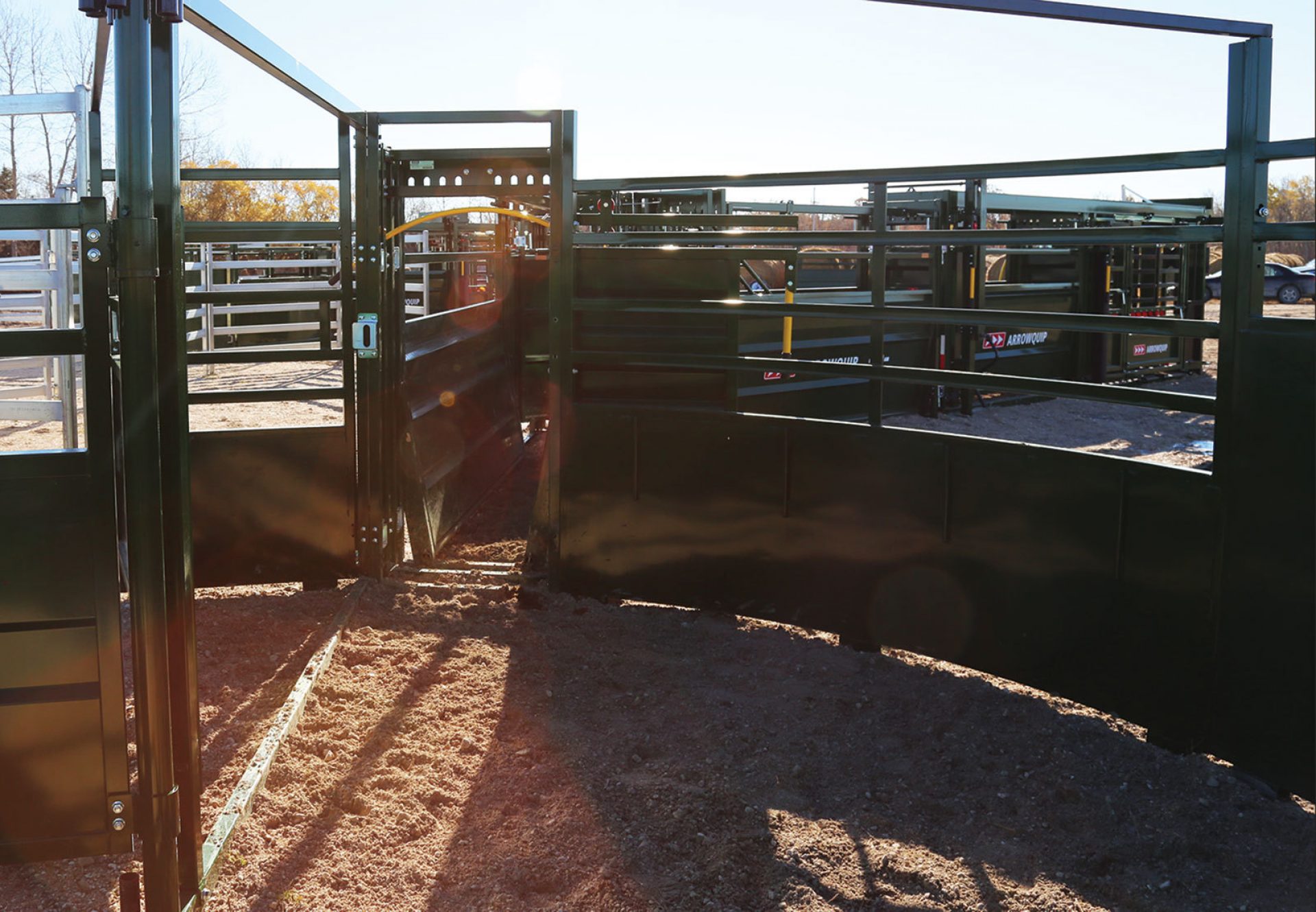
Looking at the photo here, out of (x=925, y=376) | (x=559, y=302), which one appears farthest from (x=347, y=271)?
(x=925, y=376)

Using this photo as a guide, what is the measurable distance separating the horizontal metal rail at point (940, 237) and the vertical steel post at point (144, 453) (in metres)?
2.62

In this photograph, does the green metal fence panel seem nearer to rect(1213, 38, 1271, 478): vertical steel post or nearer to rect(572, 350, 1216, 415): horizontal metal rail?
rect(572, 350, 1216, 415): horizontal metal rail

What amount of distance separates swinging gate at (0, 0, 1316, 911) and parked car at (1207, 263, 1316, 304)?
35.1m

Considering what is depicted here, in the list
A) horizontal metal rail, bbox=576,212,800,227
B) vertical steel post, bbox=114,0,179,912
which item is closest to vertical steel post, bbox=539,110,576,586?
horizontal metal rail, bbox=576,212,800,227

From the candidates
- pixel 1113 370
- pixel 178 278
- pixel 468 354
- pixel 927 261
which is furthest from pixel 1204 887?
pixel 1113 370

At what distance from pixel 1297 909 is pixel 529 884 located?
7.13 ft

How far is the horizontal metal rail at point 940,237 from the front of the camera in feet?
14.0

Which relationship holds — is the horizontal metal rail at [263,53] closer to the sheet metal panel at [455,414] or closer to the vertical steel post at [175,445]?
the vertical steel post at [175,445]

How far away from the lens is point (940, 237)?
5.04 metres

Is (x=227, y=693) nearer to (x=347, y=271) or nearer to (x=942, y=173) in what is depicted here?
(x=347, y=271)

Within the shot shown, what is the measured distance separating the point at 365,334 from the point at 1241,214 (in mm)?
4339

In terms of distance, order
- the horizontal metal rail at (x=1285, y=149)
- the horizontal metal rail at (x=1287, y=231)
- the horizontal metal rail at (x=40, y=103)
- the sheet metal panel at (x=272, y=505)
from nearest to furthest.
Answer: the horizontal metal rail at (x=1287, y=231)
the horizontal metal rail at (x=1285, y=149)
the sheet metal panel at (x=272, y=505)
the horizontal metal rail at (x=40, y=103)

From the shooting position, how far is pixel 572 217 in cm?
631

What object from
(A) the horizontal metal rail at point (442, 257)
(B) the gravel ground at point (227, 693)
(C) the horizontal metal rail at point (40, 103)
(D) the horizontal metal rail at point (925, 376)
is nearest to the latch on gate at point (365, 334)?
(A) the horizontal metal rail at point (442, 257)
